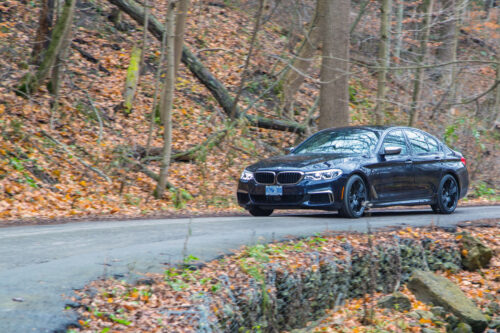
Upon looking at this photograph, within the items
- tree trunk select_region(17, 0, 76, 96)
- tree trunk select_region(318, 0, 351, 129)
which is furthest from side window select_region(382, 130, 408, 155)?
tree trunk select_region(17, 0, 76, 96)

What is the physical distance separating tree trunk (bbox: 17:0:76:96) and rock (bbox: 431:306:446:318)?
12.9 meters

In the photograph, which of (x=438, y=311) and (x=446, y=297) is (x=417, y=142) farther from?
(x=438, y=311)

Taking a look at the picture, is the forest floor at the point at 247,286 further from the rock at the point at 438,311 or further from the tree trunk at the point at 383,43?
the tree trunk at the point at 383,43

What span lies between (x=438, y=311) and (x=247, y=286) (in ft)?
10.8

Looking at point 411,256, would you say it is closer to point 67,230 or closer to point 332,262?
point 332,262

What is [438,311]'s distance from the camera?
27.0ft

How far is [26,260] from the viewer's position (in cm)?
667

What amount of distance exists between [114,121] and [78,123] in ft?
5.21

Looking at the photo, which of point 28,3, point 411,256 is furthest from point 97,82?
point 411,256

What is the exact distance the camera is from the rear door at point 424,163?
39.8ft

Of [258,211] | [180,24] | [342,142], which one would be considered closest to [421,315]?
[258,211]

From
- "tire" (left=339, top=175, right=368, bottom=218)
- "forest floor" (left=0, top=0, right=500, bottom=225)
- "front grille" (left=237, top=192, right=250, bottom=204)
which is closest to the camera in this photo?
"tire" (left=339, top=175, right=368, bottom=218)

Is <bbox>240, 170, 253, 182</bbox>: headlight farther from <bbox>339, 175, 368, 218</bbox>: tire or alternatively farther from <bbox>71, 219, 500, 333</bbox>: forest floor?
<bbox>71, 219, 500, 333</bbox>: forest floor

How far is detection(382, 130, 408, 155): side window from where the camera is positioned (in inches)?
462
